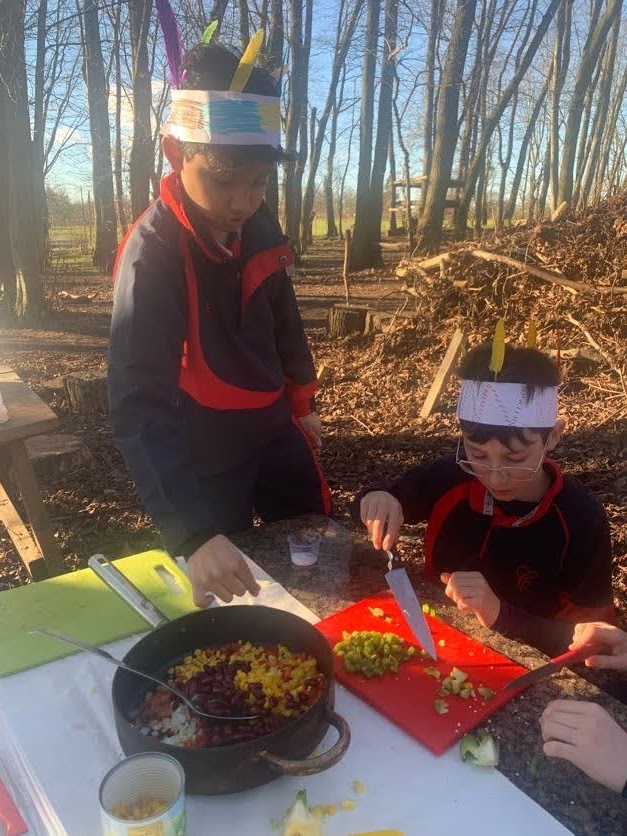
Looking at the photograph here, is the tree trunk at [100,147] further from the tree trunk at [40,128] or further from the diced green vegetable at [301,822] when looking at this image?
the diced green vegetable at [301,822]

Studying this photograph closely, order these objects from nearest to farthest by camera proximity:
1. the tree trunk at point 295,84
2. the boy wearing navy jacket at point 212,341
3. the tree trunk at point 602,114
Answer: the boy wearing navy jacket at point 212,341, the tree trunk at point 295,84, the tree trunk at point 602,114

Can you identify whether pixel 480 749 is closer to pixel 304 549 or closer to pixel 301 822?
pixel 301 822

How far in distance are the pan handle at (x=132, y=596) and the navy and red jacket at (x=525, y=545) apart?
774 mm

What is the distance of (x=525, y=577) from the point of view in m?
2.12

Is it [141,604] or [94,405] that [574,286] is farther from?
[141,604]

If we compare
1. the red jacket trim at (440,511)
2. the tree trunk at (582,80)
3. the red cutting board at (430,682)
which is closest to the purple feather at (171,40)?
the red jacket trim at (440,511)

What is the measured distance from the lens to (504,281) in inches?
260

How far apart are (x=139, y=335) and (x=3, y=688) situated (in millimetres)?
966

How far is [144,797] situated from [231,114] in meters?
1.65

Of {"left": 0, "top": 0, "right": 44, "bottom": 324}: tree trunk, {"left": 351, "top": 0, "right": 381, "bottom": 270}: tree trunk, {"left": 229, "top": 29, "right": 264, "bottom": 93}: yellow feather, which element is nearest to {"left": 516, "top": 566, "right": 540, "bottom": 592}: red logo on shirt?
{"left": 229, "top": 29, "right": 264, "bottom": 93}: yellow feather

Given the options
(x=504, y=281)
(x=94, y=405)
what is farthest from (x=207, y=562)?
(x=504, y=281)

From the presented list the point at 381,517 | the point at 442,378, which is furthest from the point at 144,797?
the point at 442,378

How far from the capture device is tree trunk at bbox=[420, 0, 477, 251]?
13.4 metres

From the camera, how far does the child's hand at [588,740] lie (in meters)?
1.19
